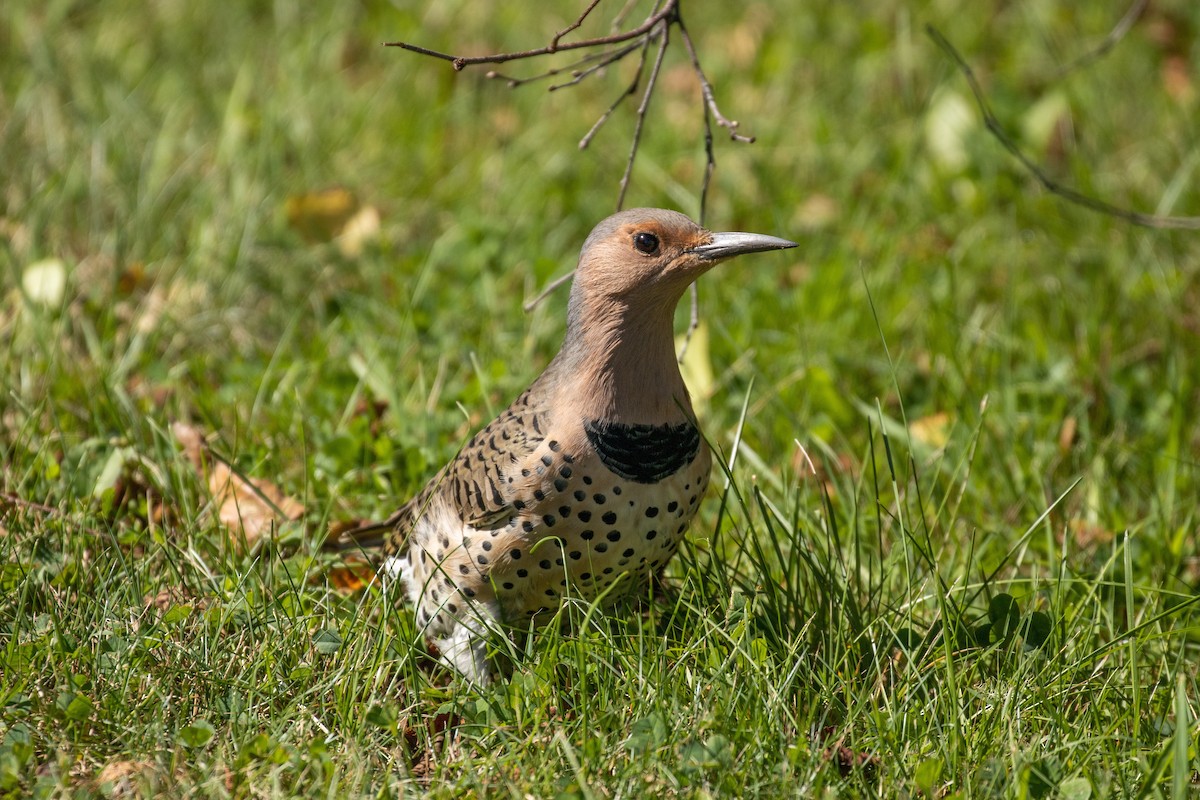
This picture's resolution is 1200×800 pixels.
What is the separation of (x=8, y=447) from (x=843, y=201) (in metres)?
4.04

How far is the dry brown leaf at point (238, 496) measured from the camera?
4117mm

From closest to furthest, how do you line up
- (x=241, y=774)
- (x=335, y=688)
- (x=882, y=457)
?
1. (x=241, y=774)
2. (x=335, y=688)
3. (x=882, y=457)

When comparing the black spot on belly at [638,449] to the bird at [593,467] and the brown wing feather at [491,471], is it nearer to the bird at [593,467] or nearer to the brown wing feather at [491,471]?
the bird at [593,467]

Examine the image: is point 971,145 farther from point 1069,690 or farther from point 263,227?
point 1069,690

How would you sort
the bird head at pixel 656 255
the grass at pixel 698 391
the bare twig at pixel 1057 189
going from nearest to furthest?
the grass at pixel 698 391
the bird head at pixel 656 255
the bare twig at pixel 1057 189

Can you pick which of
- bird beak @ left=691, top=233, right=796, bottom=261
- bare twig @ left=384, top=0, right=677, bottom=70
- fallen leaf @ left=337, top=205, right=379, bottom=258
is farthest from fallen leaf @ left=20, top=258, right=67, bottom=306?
bird beak @ left=691, top=233, right=796, bottom=261

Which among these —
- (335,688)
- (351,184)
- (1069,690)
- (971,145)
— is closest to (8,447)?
(335,688)

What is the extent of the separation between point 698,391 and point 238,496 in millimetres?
1776

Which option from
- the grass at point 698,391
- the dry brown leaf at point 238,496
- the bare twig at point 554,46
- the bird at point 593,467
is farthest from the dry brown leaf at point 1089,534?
the dry brown leaf at point 238,496

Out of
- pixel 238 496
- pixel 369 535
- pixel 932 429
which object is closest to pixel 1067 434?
pixel 932 429

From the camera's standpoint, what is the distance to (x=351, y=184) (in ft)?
21.2

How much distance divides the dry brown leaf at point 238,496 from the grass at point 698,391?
7cm

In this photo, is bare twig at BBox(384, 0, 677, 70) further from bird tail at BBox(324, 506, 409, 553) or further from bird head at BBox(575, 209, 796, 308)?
bird tail at BBox(324, 506, 409, 553)

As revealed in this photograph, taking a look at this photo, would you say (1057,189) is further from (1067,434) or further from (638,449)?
(638,449)
